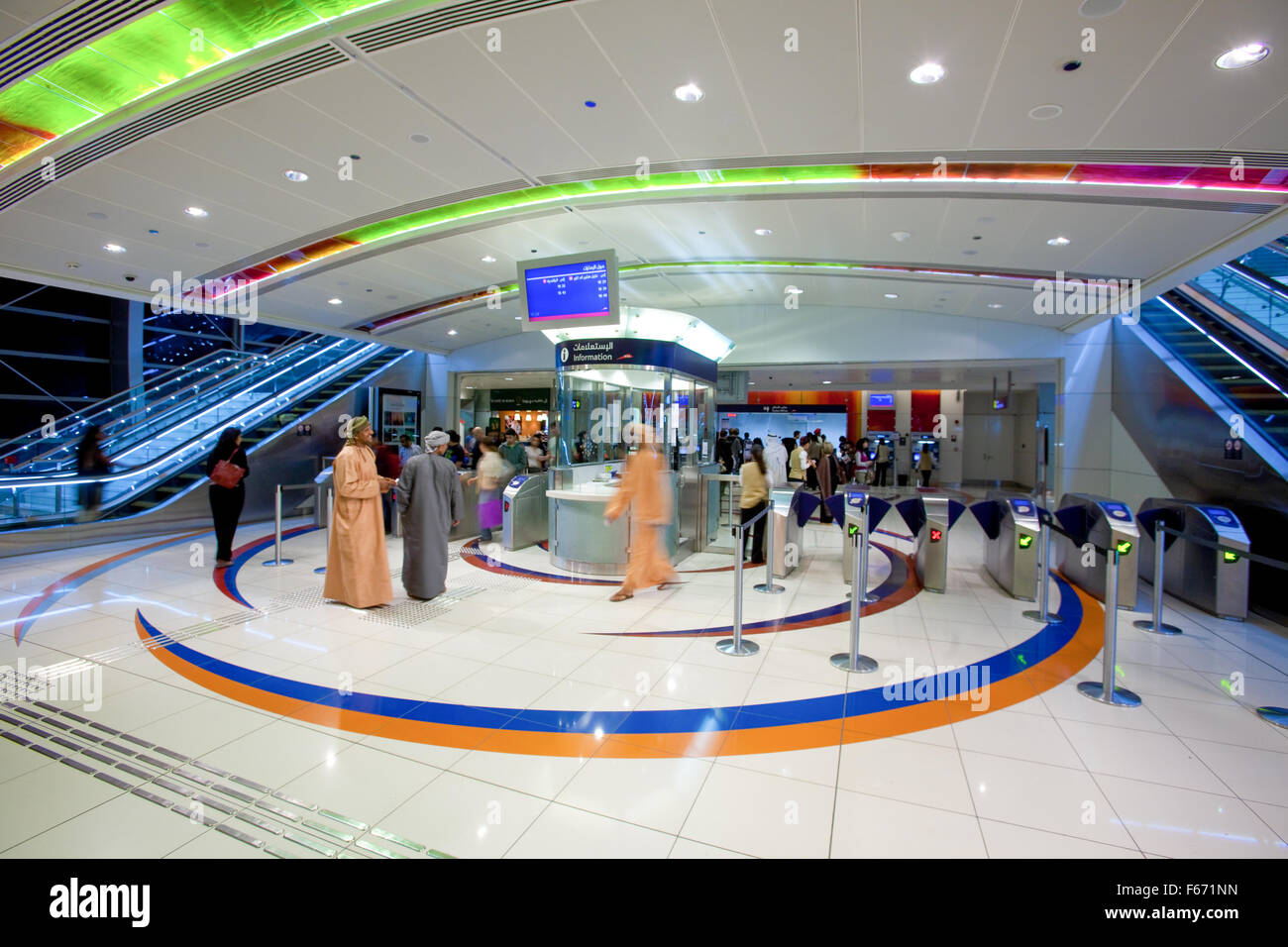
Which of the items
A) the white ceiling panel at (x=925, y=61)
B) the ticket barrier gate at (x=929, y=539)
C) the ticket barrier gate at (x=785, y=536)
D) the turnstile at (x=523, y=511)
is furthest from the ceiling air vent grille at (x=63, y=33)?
the ticket barrier gate at (x=929, y=539)

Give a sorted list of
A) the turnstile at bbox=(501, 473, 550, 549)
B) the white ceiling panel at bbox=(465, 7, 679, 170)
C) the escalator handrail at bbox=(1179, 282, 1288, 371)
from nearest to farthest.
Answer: the white ceiling panel at bbox=(465, 7, 679, 170)
the escalator handrail at bbox=(1179, 282, 1288, 371)
the turnstile at bbox=(501, 473, 550, 549)

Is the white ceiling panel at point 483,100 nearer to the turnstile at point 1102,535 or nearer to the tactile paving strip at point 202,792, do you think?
the tactile paving strip at point 202,792

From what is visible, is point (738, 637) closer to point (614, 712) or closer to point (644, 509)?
point (614, 712)

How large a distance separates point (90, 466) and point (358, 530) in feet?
21.1

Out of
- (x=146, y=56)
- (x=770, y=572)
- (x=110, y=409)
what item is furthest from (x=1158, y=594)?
(x=110, y=409)

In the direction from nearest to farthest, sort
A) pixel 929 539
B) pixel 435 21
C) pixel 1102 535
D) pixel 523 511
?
1. pixel 435 21
2. pixel 1102 535
3. pixel 929 539
4. pixel 523 511

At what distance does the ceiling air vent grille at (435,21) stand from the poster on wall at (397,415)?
11.0 meters

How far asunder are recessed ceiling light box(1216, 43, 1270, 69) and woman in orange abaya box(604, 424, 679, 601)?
4563mm

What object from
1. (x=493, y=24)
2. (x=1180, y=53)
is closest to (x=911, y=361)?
(x=1180, y=53)

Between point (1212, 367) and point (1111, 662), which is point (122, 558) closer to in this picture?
point (1111, 662)

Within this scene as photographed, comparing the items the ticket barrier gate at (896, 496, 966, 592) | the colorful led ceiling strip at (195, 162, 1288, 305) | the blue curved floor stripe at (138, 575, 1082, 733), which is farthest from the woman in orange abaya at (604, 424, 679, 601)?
the colorful led ceiling strip at (195, 162, 1288, 305)

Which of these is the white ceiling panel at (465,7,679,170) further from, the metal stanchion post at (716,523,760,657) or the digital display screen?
the metal stanchion post at (716,523,760,657)

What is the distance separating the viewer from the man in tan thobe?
504 centimetres

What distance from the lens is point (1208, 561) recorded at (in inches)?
213
